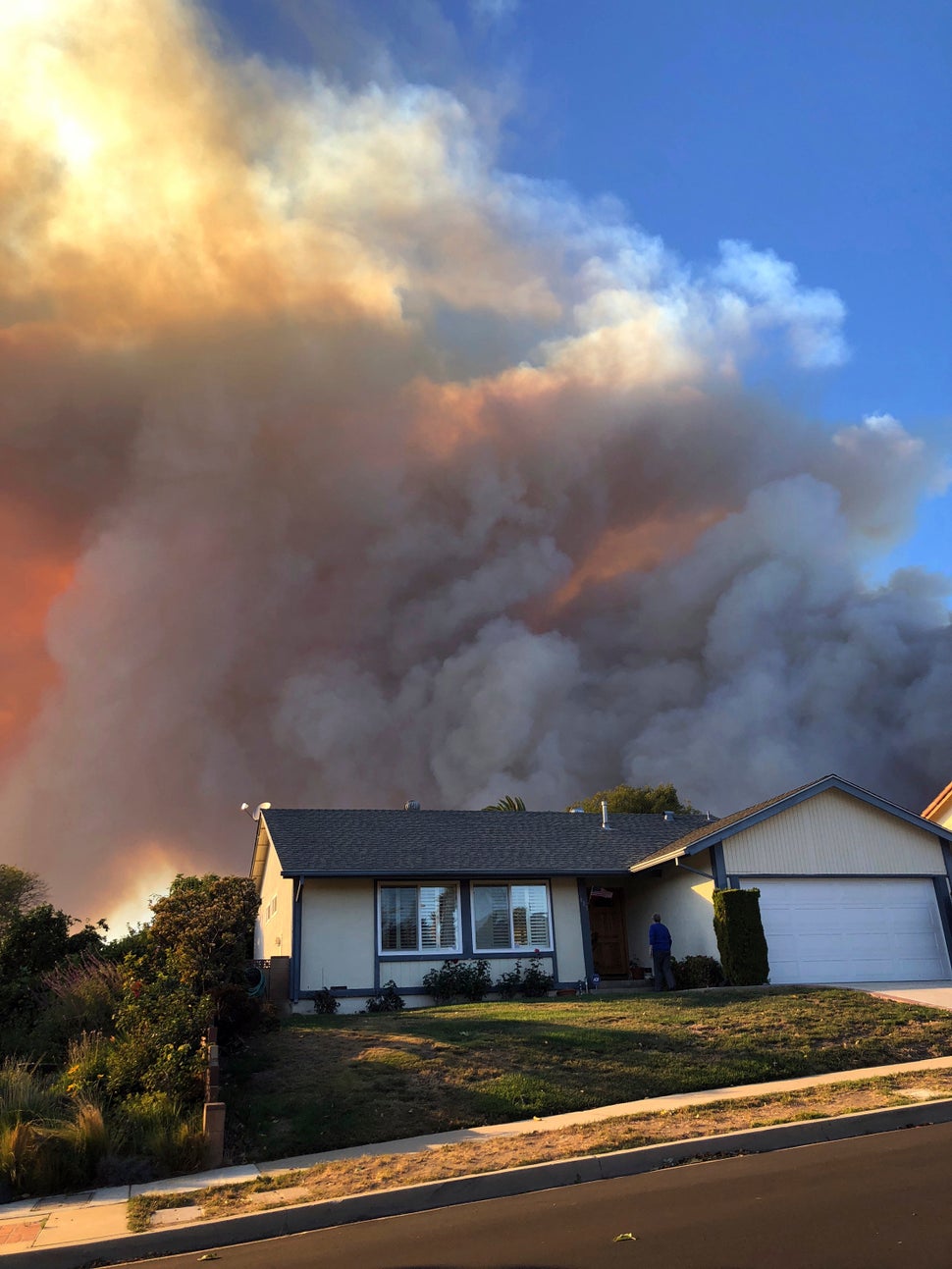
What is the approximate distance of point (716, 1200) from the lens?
24.6 feet

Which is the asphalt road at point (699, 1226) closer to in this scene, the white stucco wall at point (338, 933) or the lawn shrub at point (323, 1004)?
the lawn shrub at point (323, 1004)

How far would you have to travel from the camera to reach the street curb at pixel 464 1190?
768 cm

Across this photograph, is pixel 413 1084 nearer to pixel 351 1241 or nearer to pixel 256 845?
pixel 351 1241

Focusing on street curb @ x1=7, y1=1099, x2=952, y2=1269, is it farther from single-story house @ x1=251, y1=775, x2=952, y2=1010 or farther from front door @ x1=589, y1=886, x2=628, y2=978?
front door @ x1=589, y1=886, x2=628, y2=978

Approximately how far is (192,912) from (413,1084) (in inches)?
228

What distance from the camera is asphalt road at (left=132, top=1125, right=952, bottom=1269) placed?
6219mm

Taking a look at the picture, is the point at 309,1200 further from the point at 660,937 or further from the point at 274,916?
the point at 274,916

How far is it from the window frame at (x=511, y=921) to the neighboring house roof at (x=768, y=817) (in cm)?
239

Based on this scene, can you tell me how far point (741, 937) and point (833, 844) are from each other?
4073 millimetres

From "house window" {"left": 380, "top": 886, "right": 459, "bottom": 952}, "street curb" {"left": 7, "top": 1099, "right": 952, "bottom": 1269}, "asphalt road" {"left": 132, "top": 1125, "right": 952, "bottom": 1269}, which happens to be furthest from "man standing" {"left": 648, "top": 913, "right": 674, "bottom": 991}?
"asphalt road" {"left": 132, "top": 1125, "right": 952, "bottom": 1269}

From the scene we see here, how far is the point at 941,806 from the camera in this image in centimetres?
3331

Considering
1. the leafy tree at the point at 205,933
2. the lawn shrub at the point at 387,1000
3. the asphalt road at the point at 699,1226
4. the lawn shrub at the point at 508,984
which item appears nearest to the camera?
the asphalt road at the point at 699,1226

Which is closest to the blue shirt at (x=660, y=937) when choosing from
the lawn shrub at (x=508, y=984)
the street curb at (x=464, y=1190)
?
the lawn shrub at (x=508, y=984)

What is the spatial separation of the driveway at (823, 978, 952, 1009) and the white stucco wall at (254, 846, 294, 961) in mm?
Result: 12446
